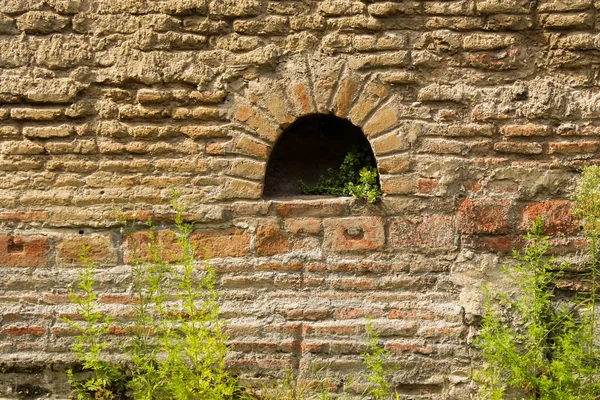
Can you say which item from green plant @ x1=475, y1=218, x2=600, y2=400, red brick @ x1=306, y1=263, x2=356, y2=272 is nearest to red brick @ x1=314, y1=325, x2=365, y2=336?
red brick @ x1=306, y1=263, x2=356, y2=272

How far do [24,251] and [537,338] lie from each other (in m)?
2.90

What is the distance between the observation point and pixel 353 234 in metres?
3.69

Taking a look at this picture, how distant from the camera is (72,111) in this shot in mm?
3736

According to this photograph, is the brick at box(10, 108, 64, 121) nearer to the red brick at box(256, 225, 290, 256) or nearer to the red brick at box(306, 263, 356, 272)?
the red brick at box(256, 225, 290, 256)

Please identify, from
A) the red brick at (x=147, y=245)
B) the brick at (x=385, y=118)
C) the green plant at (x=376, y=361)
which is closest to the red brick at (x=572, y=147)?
the brick at (x=385, y=118)

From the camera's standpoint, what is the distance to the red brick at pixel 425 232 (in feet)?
12.0

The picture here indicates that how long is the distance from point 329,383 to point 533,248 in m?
1.33

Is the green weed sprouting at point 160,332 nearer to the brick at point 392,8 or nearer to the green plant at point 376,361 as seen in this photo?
the green plant at point 376,361

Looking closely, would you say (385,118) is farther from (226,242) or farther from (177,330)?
(177,330)

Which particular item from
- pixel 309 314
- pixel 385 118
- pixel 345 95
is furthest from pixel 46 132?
pixel 385 118

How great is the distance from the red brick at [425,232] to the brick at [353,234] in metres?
0.10

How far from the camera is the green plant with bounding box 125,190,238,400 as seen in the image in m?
3.24

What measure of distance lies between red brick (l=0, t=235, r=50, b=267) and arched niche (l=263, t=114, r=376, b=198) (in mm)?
1366

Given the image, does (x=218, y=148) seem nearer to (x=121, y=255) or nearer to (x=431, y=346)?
(x=121, y=255)
